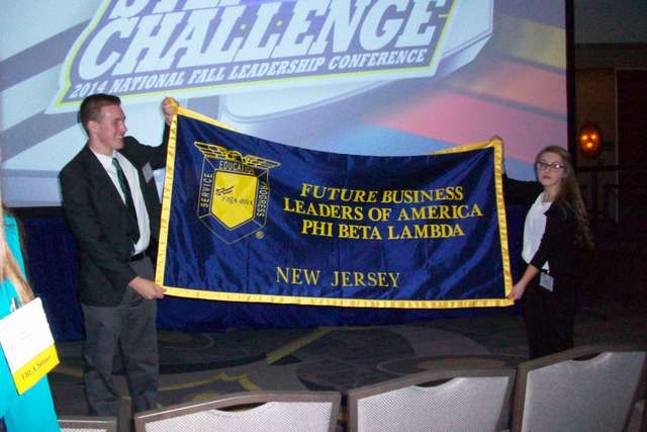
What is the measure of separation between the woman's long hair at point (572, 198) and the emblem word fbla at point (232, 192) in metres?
1.50

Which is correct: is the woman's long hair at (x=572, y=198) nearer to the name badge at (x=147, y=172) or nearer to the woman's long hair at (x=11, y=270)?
the name badge at (x=147, y=172)

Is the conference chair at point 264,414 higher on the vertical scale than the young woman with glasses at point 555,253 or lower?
lower

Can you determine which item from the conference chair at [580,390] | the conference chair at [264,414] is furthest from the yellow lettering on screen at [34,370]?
the conference chair at [580,390]

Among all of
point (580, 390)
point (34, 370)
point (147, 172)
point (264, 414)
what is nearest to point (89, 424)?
point (34, 370)

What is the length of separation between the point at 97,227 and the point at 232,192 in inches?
33.9

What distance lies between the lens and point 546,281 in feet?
11.9

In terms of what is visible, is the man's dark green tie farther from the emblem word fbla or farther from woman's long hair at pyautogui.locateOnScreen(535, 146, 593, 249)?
woman's long hair at pyautogui.locateOnScreen(535, 146, 593, 249)

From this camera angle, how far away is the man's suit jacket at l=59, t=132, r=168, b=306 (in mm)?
3418

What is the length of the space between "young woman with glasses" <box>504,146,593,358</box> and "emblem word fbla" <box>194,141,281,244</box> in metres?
1.48

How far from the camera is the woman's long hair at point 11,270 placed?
55.9 inches

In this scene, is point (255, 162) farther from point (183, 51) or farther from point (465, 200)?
point (183, 51)

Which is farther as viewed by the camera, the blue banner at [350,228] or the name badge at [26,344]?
the blue banner at [350,228]

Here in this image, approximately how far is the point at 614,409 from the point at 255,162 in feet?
8.27

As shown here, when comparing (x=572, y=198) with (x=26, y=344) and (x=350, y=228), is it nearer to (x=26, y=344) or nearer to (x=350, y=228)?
(x=350, y=228)
